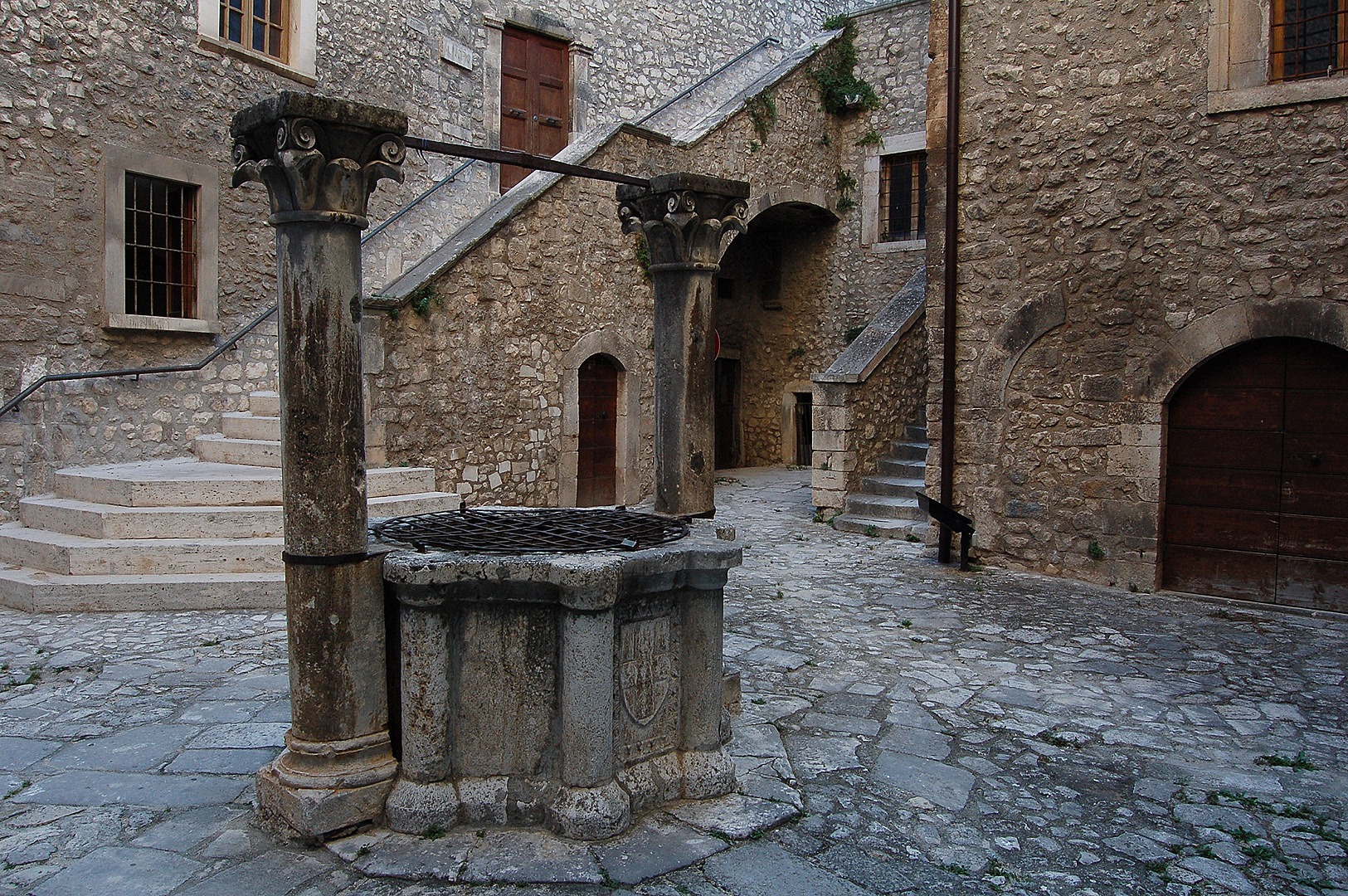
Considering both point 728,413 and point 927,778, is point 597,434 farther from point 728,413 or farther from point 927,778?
point 927,778

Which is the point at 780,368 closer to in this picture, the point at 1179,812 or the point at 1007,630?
the point at 1007,630

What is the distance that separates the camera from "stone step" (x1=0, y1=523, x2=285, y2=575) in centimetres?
631

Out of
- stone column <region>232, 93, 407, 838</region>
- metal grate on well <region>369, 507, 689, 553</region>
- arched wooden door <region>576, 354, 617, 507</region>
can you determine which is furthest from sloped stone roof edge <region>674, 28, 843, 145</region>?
stone column <region>232, 93, 407, 838</region>

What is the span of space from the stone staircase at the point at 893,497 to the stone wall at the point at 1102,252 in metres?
1.48

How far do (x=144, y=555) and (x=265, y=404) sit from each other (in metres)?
2.05

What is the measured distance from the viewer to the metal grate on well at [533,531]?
350cm

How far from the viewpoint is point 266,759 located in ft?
12.4

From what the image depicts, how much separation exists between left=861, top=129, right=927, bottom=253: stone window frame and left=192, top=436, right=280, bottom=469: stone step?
927 cm

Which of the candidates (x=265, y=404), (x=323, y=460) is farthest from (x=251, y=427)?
(x=323, y=460)

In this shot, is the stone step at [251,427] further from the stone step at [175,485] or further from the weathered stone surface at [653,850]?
the weathered stone surface at [653,850]

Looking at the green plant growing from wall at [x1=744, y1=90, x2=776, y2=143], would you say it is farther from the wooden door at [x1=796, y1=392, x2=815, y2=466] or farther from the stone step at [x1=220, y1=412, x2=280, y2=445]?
the stone step at [x1=220, y1=412, x2=280, y2=445]

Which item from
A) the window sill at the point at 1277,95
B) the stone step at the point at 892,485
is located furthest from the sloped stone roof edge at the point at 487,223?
the window sill at the point at 1277,95

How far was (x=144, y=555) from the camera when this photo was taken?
20.9 feet

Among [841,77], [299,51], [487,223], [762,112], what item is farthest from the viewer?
[841,77]
